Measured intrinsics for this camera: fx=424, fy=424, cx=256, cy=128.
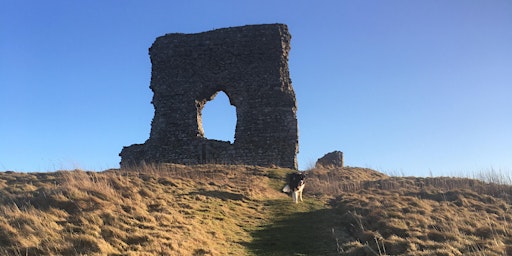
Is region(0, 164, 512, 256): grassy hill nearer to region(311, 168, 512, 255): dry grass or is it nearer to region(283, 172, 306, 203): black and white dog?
region(311, 168, 512, 255): dry grass

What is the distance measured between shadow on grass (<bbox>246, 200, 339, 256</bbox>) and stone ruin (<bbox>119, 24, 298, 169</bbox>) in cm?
934

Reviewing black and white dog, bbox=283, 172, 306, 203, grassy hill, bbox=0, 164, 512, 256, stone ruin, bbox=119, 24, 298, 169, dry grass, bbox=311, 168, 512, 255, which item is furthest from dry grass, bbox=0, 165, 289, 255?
stone ruin, bbox=119, 24, 298, 169

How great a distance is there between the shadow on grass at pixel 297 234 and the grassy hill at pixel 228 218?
20mm

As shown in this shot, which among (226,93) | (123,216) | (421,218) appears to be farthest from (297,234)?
(226,93)

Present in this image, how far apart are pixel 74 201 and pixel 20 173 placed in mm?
6303

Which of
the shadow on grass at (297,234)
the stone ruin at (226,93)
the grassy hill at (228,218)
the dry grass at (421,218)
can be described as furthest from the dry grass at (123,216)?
the stone ruin at (226,93)

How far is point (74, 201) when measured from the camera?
8211mm

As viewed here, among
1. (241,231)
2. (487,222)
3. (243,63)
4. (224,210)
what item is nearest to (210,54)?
(243,63)

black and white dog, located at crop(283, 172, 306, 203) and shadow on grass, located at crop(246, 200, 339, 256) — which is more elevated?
black and white dog, located at crop(283, 172, 306, 203)

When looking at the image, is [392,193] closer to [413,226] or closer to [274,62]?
[413,226]

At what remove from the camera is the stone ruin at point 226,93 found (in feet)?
69.3

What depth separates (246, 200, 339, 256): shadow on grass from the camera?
779 cm

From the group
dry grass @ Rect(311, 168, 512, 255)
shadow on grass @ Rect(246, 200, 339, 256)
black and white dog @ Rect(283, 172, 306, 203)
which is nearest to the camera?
dry grass @ Rect(311, 168, 512, 255)

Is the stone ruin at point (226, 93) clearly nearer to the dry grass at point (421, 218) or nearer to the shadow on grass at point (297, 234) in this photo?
the dry grass at point (421, 218)
